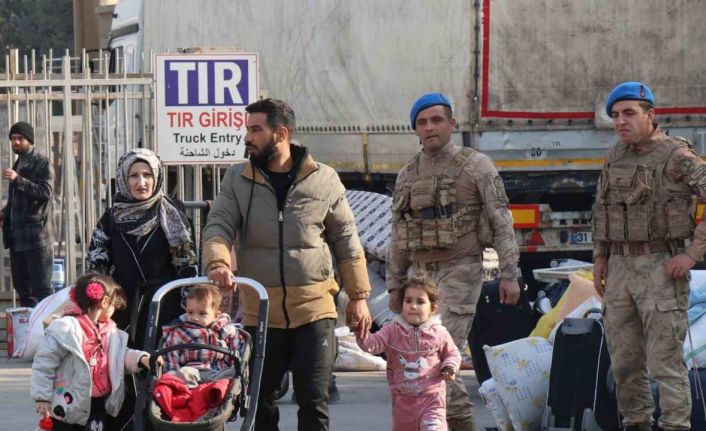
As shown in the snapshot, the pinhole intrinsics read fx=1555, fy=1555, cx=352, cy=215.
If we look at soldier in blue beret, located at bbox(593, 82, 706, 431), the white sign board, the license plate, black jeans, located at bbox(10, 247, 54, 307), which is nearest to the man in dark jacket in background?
black jeans, located at bbox(10, 247, 54, 307)

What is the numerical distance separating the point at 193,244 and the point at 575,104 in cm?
665

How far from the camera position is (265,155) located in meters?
6.86

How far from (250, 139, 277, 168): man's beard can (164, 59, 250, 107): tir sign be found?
4.61 meters

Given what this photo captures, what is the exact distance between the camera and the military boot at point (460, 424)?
297 inches

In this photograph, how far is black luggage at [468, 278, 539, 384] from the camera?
9062 millimetres

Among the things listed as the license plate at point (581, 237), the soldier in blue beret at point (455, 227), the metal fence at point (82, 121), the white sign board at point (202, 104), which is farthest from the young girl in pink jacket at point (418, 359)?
the license plate at point (581, 237)

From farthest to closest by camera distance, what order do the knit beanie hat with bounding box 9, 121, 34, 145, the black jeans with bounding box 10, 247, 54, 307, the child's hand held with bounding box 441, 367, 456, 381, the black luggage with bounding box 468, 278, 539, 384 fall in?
1. the black jeans with bounding box 10, 247, 54, 307
2. the knit beanie hat with bounding box 9, 121, 34, 145
3. the black luggage with bounding box 468, 278, 539, 384
4. the child's hand held with bounding box 441, 367, 456, 381

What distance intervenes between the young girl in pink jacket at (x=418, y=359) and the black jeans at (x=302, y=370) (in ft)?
0.80

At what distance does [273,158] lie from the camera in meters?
6.90

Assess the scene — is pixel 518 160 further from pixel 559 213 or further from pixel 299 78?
pixel 299 78

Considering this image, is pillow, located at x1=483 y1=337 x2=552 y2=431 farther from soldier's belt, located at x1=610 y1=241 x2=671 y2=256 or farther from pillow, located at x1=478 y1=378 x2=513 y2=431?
soldier's belt, located at x1=610 y1=241 x2=671 y2=256

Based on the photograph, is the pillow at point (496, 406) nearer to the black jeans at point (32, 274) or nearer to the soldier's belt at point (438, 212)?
the soldier's belt at point (438, 212)

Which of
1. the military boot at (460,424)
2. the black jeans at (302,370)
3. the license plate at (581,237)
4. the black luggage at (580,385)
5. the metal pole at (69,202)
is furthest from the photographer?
the license plate at (581,237)

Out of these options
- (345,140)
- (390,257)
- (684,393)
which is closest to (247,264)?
(390,257)
